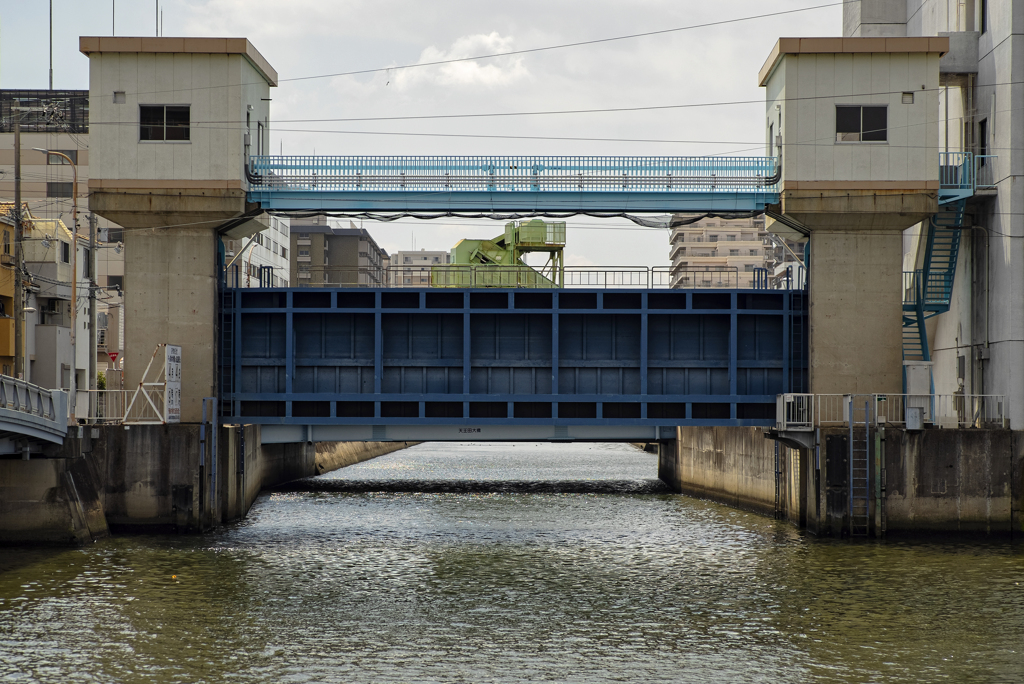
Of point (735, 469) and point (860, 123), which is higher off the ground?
point (860, 123)

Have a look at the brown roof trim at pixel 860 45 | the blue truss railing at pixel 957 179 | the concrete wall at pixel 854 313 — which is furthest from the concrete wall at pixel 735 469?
the brown roof trim at pixel 860 45

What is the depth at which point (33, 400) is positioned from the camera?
32.4m

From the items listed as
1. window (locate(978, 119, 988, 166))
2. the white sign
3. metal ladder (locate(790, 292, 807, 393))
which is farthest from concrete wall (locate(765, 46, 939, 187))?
the white sign

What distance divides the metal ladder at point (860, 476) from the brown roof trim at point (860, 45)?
12440 mm

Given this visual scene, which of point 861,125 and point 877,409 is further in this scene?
point 861,125

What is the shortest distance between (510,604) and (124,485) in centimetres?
1692

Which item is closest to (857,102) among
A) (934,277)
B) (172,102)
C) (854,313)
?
(854,313)

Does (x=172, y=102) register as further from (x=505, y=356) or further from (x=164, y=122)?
(x=505, y=356)

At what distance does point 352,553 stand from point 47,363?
107 feet

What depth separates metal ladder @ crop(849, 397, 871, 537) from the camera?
3656cm

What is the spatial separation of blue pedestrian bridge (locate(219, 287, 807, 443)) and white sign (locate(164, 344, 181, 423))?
2321mm

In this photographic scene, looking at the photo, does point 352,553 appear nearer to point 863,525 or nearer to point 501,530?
point 501,530

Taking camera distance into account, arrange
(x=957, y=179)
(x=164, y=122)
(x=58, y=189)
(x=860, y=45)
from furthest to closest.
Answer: (x=58, y=189), (x=957, y=179), (x=164, y=122), (x=860, y=45)

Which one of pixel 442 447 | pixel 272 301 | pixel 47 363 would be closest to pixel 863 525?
pixel 272 301
